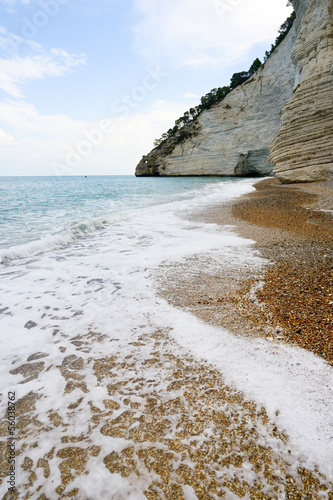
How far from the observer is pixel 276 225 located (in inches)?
315

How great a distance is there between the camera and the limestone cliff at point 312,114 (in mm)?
15391

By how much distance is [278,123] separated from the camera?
37.1m

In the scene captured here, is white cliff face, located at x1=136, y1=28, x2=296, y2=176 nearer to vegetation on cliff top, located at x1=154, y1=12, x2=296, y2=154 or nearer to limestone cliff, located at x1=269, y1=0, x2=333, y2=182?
vegetation on cliff top, located at x1=154, y1=12, x2=296, y2=154

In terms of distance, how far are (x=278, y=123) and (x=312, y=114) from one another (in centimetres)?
2468

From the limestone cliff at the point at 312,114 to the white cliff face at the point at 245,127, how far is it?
17015mm

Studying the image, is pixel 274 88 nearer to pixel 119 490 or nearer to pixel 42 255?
pixel 42 255

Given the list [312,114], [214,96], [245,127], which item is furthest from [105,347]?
[214,96]

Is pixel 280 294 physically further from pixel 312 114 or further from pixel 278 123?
pixel 278 123

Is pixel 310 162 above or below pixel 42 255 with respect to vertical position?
above

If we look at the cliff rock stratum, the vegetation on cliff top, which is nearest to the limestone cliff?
the cliff rock stratum

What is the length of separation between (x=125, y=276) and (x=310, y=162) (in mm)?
16872

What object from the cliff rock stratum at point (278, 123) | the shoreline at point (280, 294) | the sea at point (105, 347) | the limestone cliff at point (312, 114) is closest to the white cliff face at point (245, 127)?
the cliff rock stratum at point (278, 123)

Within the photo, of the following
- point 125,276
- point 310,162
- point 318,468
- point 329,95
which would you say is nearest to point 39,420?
point 318,468

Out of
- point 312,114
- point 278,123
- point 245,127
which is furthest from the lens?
point 245,127
